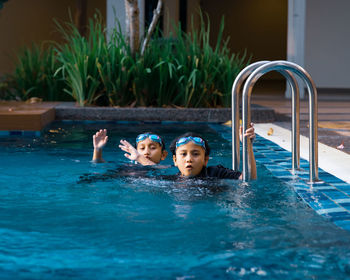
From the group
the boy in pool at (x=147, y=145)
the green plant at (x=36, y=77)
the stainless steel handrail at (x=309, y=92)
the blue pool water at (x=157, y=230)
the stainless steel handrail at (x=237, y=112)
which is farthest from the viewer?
the green plant at (x=36, y=77)

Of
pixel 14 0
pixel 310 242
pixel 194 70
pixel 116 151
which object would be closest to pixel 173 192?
pixel 310 242

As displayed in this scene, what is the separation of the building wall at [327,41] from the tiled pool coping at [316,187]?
376 inches

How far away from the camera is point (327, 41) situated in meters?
14.8

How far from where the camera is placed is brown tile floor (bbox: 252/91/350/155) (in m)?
6.24

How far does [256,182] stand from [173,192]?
577 mm

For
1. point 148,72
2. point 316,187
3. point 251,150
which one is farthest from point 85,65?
point 316,187

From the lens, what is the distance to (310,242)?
9.63 ft

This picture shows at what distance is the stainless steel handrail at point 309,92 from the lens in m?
3.87

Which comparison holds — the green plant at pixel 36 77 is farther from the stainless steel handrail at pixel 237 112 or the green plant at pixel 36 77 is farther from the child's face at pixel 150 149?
the stainless steel handrail at pixel 237 112

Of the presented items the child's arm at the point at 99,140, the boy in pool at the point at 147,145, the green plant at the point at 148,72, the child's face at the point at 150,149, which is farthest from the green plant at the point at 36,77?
the child's face at the point at 150,149

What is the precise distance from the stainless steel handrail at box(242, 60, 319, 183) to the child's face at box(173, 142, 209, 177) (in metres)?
0.37

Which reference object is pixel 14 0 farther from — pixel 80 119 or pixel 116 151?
pixel 116 151

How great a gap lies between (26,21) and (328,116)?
33.7 feet

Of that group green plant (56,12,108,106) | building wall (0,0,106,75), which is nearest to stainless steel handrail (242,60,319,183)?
green plant (56,12,108,106)
